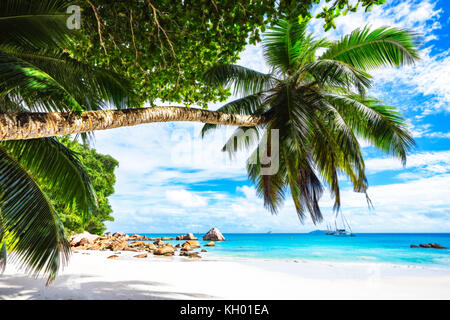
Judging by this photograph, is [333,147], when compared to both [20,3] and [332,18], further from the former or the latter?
[20,3]

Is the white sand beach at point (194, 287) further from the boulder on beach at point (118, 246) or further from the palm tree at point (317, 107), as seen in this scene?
the boulder on beach at point (118, 246)

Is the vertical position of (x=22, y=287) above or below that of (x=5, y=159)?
below

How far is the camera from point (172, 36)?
476 centimetres

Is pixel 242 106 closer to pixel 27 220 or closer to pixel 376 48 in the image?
pixel 376 48

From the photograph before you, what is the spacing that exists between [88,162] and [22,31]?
1779cm

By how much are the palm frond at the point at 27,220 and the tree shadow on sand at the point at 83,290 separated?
1972 millimetres

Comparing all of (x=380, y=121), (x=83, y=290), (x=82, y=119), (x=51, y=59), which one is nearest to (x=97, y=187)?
(x=83, y=290)

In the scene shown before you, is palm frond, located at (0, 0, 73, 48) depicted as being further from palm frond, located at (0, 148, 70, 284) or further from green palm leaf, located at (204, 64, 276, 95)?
green palm leaf, located at (204, 64, 276, 95)

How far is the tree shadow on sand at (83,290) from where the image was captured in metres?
5.73

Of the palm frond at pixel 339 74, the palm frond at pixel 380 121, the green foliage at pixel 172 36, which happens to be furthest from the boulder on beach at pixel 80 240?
the palm frond at pixel 339 74

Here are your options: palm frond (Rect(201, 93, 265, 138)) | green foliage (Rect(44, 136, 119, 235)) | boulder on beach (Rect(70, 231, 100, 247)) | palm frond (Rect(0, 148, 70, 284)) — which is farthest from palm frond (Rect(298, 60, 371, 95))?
boulder on beach (Rect(70, 231, 100, 247))

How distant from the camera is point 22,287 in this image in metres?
6.36
